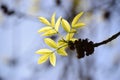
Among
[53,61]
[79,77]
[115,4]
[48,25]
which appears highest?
[48,25]

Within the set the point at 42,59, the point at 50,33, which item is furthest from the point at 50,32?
the point at 42,59

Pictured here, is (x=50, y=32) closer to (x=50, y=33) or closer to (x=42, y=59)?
(x=50, y=33)

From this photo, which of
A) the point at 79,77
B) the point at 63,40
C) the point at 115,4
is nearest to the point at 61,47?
the point at 63,40

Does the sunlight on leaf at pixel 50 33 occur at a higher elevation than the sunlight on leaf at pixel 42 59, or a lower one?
higher

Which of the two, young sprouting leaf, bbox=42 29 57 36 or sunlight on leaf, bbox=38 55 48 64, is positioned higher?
young sprouting leaf, bbox=42 29 57 36

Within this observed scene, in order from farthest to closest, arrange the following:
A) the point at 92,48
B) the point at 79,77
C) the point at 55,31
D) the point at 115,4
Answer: the point at 79,77, the point at 115,4, the point at 55,31, the point at 92,48

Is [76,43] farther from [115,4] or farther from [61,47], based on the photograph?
[115,4]

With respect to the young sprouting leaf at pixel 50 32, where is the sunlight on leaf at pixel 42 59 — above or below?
below

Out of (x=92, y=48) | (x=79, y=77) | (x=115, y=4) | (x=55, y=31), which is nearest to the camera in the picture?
(x=92, y=48)

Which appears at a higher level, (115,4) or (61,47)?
(61,47)

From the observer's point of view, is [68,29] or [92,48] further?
[68,29]

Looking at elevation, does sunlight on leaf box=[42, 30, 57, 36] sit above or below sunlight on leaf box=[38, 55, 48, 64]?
above
